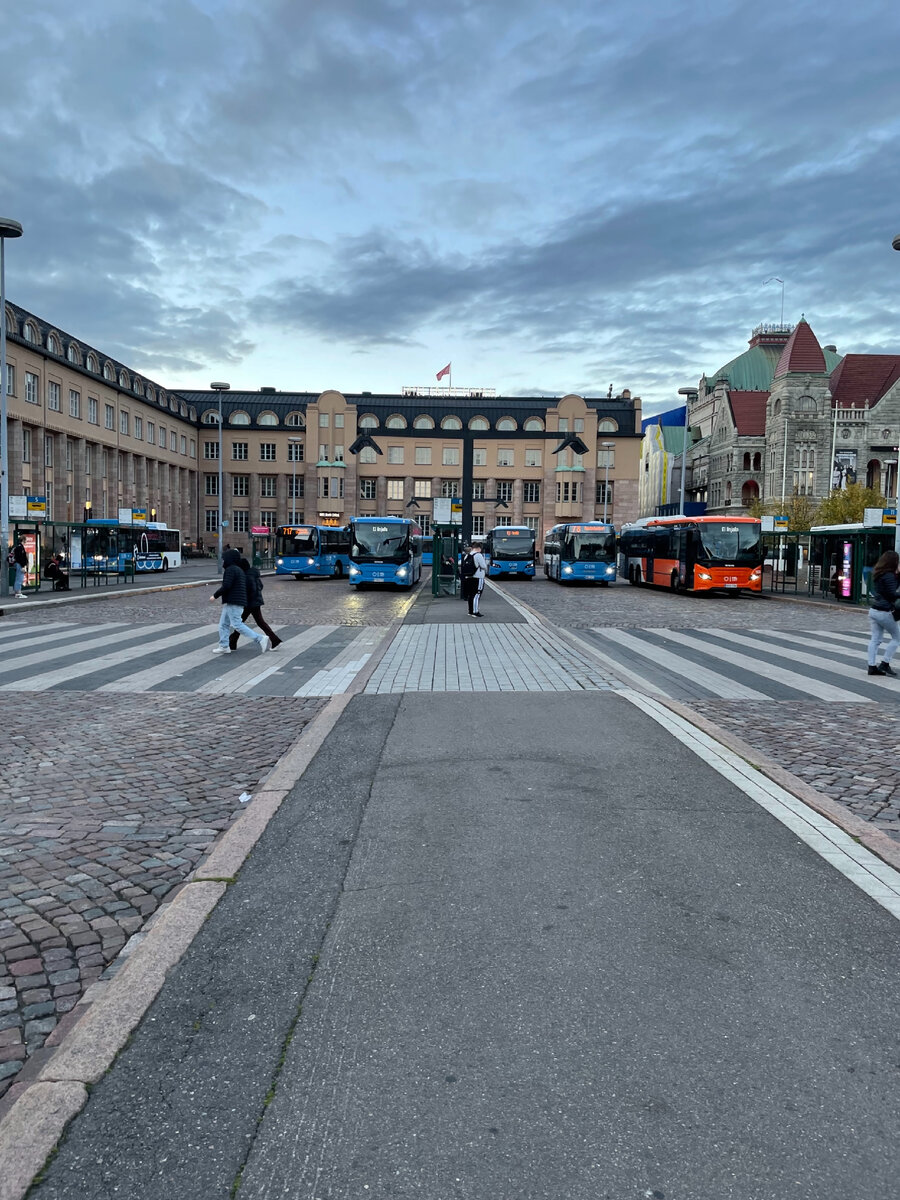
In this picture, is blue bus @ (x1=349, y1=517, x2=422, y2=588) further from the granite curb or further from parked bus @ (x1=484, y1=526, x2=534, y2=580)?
the granite curb

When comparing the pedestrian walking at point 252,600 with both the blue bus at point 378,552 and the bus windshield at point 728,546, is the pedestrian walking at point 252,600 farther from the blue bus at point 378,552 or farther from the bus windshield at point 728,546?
the bus windshield at point 728,546

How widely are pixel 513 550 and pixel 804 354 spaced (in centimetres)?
4962

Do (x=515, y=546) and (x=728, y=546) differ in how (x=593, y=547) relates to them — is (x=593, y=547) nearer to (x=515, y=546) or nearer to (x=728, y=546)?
(x=728, y=546)

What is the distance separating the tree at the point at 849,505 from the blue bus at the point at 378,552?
1373 inches

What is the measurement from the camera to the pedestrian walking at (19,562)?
→ 24.9m

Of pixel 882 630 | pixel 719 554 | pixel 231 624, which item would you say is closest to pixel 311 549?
pixel 719 554

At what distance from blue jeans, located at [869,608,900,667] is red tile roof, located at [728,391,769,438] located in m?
79.3

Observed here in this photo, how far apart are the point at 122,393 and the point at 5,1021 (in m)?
69.7

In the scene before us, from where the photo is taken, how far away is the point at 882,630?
11508 mm

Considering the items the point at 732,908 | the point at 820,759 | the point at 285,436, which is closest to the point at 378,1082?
the point at 732,908

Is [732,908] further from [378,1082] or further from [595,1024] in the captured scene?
[378,1082]

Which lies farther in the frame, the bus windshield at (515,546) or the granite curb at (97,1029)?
the bus windshield at (515,546)

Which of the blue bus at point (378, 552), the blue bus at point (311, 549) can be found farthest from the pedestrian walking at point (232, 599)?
the blue bus at point (311, 549)

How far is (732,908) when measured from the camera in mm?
3938
